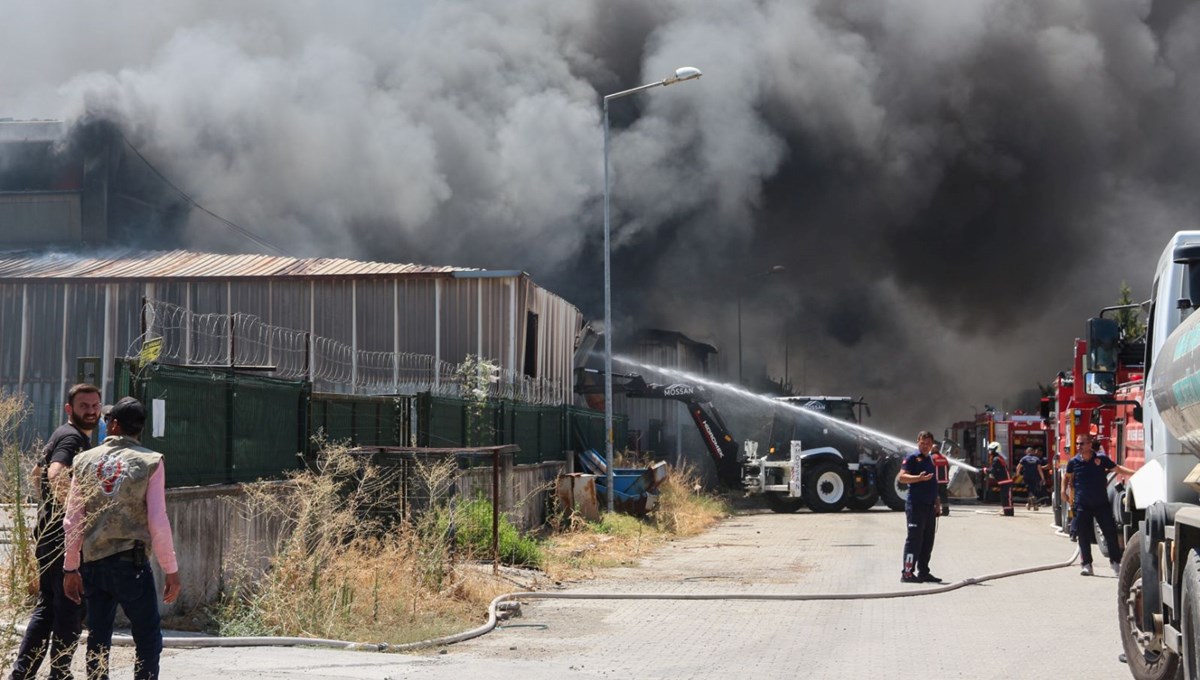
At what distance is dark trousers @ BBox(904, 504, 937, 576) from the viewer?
1339cm

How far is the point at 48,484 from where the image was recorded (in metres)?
6.32

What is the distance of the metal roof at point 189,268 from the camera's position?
2534 centimetres

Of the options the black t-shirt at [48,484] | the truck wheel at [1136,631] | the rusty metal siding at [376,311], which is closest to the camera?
the black t-shirt at [48,484]

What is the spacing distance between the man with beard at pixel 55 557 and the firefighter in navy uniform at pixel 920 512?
8.93 m

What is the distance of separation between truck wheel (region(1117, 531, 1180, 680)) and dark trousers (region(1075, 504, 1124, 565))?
5.30 meters

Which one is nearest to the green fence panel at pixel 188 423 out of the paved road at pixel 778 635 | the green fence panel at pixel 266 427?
the green fence panel at pixel 266 427

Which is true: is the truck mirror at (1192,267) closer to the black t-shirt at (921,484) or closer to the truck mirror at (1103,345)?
the truck mirror at (1103,345)

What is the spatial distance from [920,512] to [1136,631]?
20.1ft

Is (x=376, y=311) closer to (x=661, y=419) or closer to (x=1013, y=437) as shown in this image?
(x=661, y=419)

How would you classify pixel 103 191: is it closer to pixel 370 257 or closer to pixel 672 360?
pixel 370 257

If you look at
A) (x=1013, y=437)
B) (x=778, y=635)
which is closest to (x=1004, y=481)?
(x=1013, y=437)

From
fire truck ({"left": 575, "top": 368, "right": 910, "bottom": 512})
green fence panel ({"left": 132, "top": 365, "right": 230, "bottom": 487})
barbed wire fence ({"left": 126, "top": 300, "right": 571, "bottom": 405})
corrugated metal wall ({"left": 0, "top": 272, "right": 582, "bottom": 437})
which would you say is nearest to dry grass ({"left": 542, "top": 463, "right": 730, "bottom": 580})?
fire truck ({"left": 575, "top": 368, "right": 910, "bottom": 512})

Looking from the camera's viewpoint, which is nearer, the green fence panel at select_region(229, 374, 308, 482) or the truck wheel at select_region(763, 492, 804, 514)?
the green fence panel at select_region(229, 374, 308, 482)

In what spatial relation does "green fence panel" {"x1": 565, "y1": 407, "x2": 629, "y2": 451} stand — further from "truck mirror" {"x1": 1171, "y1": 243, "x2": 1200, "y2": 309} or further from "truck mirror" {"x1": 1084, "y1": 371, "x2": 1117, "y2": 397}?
"truck mirror" {"x1": 1171, "y1": 243, "x2": 1200, "y2": 309}
